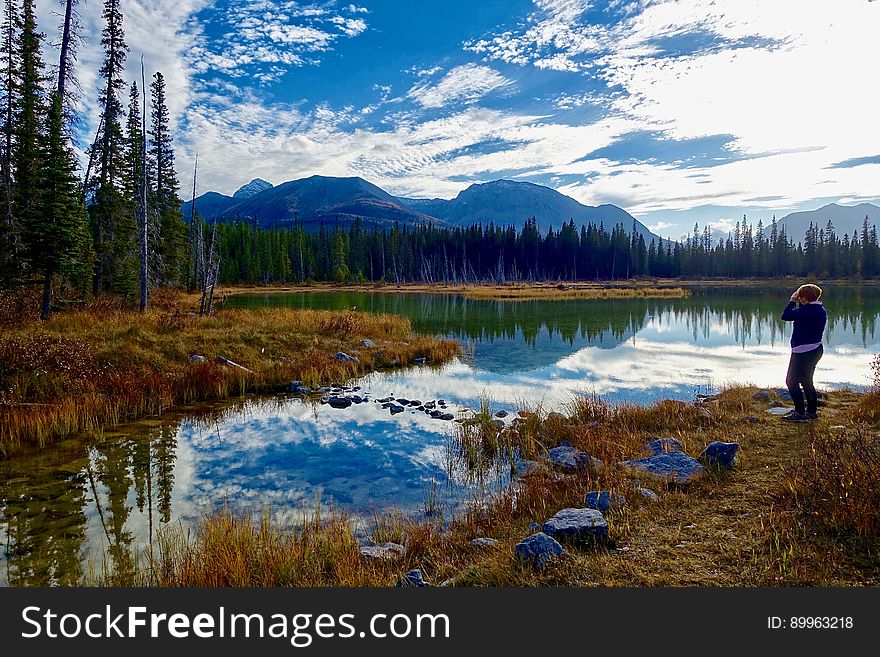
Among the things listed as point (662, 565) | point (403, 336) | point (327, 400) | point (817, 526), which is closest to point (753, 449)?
point (817, 526)

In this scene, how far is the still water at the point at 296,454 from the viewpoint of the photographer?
7.45 metres

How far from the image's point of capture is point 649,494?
6988mm

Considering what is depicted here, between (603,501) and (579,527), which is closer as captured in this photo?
(579,527)

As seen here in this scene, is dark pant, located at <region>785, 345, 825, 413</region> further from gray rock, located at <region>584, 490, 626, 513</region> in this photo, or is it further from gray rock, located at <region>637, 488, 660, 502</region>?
gray rock, located at <region>584, 490, 626, 513</region>

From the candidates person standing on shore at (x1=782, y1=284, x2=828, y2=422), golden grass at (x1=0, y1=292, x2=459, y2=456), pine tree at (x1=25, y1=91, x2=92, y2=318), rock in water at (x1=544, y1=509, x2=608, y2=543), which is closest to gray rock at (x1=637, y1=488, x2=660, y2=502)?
rock in water at (x1=544, y1=509, x2=608, y2=543)

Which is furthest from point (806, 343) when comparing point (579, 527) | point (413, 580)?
point (413, 580)

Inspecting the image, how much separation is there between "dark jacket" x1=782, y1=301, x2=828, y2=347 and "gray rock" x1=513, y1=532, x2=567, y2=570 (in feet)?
27.5

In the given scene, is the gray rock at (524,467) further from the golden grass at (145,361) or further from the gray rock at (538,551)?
the golden grass at (145,361)

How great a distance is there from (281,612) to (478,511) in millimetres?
3969

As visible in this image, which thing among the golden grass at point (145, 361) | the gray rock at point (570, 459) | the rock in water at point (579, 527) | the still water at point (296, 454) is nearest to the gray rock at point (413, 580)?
the rock in water at point (579, 527)

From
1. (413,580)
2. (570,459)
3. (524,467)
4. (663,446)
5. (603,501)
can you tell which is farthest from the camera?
(524,467)

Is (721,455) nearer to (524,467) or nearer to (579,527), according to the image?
(524,467)

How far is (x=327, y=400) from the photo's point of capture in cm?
1587

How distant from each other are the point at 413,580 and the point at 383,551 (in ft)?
4.07
